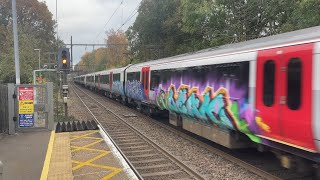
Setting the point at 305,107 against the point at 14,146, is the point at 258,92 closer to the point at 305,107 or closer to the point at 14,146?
the point at 305,107

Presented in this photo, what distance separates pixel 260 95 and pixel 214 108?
2.37m

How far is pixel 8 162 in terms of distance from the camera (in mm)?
9031

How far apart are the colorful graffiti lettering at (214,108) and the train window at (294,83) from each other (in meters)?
1.47

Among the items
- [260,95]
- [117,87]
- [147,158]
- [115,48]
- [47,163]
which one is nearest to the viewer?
[260,95]

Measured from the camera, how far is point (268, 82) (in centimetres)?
749

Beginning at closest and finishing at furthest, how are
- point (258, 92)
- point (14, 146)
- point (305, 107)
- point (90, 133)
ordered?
point (305, 107)
point (258, 92)
point (14, 146)
point (90, 133)

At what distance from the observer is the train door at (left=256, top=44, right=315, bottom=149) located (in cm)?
638

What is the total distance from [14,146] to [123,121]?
7353 millimetres

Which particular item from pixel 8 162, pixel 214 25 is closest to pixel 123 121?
pixel 8 162

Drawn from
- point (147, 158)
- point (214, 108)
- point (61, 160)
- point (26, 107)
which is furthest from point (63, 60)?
point (214, 108)

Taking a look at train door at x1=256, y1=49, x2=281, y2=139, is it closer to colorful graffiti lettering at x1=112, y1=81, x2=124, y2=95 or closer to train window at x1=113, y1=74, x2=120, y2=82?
colorful graffiti lettering at x1=112, y1=81, x2=124, y2=95

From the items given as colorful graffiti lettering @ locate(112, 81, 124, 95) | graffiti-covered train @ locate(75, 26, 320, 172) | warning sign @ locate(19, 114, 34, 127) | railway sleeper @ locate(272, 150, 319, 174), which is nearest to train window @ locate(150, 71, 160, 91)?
graffiti-covered train @ locate(75, 26, 320, 172)

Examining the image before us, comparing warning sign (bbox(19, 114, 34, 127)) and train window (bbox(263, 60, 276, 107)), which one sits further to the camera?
warning sign (bbox(19, 114, 34, 127))

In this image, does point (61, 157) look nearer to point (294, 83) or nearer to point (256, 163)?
point (256, 163)
